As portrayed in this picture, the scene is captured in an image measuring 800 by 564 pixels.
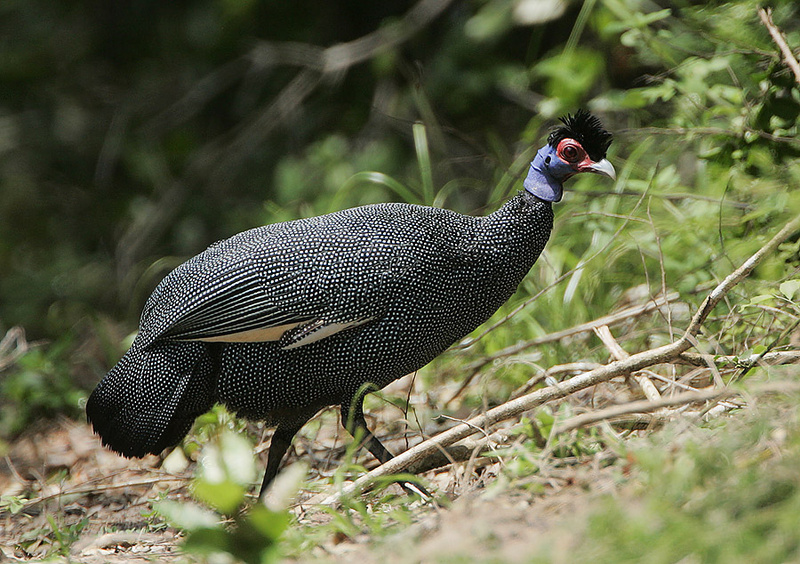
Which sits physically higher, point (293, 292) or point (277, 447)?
point (293, 292)

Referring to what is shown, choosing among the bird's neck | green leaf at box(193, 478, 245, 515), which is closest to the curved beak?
the bird's neck

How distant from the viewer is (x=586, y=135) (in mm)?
2436

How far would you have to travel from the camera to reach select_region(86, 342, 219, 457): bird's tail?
2428 mm

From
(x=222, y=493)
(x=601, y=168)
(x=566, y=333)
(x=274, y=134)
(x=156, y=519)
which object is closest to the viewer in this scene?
(x=222, y=493)

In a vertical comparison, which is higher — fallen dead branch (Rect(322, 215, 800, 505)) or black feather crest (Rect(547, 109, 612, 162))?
black feather crest (Rect(547, 109, 612, 162))

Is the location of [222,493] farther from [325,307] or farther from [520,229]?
[520,229]

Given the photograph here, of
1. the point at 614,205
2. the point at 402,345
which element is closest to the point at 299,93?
the point at 614,205

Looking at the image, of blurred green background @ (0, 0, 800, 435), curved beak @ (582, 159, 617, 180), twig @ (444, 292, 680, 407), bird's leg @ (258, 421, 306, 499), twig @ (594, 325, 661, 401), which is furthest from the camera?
blurred green background @ (0, 0, 800, 435)

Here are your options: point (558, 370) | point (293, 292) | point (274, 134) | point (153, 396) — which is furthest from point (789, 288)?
point (274, 134)

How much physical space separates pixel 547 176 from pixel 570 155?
0.10 metres

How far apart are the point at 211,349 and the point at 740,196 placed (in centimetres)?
210

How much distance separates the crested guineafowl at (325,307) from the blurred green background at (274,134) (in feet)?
2.75

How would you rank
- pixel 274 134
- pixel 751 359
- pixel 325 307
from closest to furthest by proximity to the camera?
pixel 751 359
pixel 325 307
pixel 274 134

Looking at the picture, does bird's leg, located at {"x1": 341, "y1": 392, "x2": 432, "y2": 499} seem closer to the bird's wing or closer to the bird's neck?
the bird's wing
